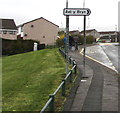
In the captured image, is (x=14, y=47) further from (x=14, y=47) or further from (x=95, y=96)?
Answer: (x=95, y=96)


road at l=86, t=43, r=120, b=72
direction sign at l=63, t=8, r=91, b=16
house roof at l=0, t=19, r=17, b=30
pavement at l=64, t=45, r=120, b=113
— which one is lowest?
pavement at l=64, t=45, r=120, b=113

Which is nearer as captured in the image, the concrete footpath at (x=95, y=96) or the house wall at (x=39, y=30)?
the concrete footpath at (x=95, y=96)

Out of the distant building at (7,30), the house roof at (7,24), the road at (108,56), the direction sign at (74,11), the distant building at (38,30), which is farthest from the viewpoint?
the distant building at (38,30)

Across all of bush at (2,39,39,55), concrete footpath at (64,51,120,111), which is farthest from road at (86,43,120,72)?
bush at (2,39,39,55)

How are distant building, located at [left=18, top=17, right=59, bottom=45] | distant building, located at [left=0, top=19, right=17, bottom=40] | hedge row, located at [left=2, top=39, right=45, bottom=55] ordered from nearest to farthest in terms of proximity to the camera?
1. hedge row, located at [left=2, top=39, right=45, bottom=55]
2. distant building, located at [left=0, top=19, right=17, bottom=40]
3. distant building, located at [left=18, top=17, right=59, bottom=45]

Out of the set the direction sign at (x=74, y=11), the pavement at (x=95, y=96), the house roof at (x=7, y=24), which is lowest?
the pavement at (x=95, y=96)

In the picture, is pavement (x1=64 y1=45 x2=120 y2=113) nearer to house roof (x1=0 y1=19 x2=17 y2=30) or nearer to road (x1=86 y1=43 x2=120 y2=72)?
road (x1=86 y1=43 x2=120 y2=72)

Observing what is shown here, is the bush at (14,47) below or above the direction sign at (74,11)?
below

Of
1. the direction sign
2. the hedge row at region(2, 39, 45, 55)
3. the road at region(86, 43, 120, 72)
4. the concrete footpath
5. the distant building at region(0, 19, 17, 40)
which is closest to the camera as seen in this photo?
the concrete footpath

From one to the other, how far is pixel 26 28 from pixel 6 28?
234 inches

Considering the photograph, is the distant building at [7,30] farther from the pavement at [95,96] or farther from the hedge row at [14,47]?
the pavement at [95,96]

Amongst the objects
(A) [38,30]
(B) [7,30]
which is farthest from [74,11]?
(A) [38,30]

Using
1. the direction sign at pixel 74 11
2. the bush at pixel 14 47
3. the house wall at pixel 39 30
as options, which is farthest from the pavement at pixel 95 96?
the house wall at pixel 39 30

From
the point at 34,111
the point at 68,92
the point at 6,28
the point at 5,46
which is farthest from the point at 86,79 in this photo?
the point at 6,28
